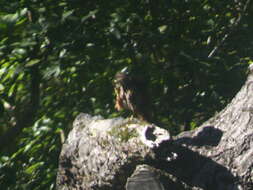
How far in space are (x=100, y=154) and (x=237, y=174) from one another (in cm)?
85

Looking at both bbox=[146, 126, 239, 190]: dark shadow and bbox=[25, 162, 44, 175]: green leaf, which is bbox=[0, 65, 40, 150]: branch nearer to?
bbox=[25, 162, 44, 175]: green leaf

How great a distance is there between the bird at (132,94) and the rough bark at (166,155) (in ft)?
0.84

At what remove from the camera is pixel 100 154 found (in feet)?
12.3

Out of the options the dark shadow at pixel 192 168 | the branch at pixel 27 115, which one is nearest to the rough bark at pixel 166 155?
the dark shadow at pixel 192 168

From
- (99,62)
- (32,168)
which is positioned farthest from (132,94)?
(32,168)

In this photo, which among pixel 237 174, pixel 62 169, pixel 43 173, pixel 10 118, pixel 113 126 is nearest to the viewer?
pixel 237 174

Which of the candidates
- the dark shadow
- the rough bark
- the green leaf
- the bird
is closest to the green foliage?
the green leaf

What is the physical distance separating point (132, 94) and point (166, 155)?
27.9 inches

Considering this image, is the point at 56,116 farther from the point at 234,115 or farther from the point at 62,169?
the point at 234,115

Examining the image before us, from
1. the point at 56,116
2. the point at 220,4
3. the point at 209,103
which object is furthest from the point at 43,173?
the point at 220,4

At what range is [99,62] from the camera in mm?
4625

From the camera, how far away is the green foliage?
385 cm

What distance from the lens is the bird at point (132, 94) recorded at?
4020 mm

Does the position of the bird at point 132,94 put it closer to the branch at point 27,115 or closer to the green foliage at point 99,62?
the green foliage at point 99,62
